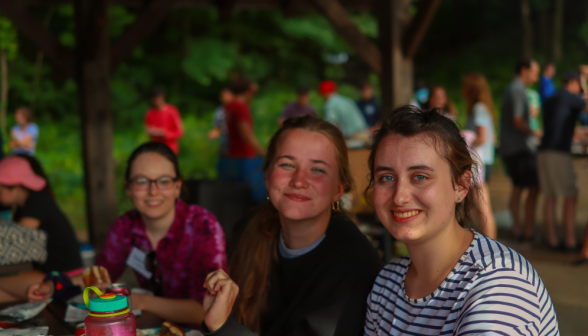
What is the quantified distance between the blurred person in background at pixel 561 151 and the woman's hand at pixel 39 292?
181 inches

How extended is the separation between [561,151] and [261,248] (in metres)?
4.27

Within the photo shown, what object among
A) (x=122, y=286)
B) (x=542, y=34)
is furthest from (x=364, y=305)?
(x=542, y=34)

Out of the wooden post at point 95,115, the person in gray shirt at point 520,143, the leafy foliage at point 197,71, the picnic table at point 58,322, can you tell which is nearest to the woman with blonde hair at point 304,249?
the picnic table at point 58,322

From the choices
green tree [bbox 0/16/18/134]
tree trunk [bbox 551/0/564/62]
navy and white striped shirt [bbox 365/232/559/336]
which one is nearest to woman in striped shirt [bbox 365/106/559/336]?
navy and white striped shirt [bbox 365/232/559/336]

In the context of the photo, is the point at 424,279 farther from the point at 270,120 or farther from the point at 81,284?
the point at 270,120

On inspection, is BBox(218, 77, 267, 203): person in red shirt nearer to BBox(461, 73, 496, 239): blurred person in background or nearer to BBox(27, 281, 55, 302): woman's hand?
BBox(461, 73, 496, 239): blurred person in background

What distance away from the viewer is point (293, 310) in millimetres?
1673

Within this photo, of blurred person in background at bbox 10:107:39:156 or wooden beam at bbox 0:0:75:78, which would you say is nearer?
wooden beam at bbox 0:0:75:78

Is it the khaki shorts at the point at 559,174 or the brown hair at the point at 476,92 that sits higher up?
the brown hair at the point at 476,92

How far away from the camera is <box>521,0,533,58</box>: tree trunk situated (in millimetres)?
16188

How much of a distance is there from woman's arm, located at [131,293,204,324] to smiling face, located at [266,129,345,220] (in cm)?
51

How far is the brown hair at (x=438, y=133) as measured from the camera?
136cm

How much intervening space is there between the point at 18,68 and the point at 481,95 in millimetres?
10830

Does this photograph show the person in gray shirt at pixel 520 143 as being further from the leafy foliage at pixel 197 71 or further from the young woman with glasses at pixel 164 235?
the leafy foliage at pixel 197 71
